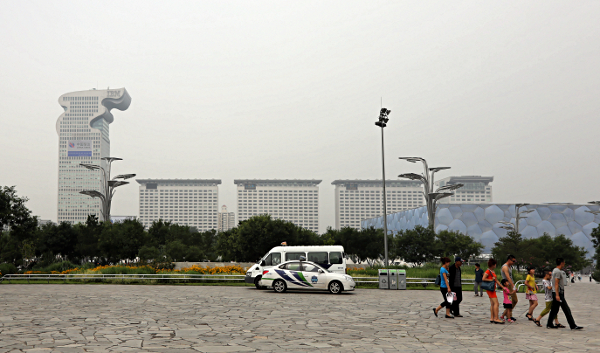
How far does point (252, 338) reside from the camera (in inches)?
346

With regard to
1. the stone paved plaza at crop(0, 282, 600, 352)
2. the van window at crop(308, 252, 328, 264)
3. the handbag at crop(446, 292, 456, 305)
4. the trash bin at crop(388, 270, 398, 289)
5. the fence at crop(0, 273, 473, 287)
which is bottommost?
the fence at crop(0, 273, 473, 287)

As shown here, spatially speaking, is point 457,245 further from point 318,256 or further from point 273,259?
point 273,259

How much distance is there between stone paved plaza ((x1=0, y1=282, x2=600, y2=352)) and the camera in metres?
8.09

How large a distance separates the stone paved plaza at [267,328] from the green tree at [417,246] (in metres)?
29.1

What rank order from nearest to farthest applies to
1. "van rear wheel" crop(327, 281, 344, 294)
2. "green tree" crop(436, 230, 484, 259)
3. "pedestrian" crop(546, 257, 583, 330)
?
"pedestrian" crop(546, 257, 583, 330) < "van rear wheel" crop(327, 281, 344, 294) < "green tree" crop(436, 230, 484, 259)

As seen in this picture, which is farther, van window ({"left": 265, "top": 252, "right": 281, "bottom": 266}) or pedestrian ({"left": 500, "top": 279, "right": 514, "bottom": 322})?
van window ({"left": 265, "top": 252, "right": 281, "bottom": 266})

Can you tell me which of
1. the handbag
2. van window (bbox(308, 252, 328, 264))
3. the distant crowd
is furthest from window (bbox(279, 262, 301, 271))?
the handbag

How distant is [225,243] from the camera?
59.6 meters

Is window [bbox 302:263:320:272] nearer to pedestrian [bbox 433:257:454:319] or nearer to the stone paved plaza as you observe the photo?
the stone paved plaza

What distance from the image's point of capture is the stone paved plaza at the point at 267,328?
26.5 feet

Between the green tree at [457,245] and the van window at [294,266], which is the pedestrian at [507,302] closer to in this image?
the van window at [294,266]

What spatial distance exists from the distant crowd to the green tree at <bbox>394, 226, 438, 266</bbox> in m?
32.6

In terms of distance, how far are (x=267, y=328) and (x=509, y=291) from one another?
6.18 metres

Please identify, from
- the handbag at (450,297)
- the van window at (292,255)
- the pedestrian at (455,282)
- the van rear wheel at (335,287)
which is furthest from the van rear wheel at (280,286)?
the handbag at (450,297)
